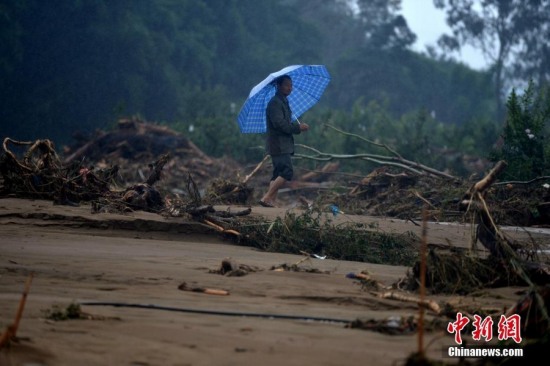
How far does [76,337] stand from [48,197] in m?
5.75

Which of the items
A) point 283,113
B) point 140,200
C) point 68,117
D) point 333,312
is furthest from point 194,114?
point 333,312

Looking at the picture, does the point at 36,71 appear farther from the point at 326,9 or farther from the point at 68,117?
the point at 326,9

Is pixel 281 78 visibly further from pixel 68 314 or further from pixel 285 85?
pixel 68 314

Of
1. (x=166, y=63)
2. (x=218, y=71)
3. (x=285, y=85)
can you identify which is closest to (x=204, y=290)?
(x=285, y=85)

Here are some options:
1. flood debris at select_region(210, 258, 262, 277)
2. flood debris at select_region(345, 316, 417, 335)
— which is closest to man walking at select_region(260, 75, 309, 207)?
flood debris at select_region(210, 258, 262, 277)

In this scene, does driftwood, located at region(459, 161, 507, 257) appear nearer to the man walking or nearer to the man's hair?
the man walking

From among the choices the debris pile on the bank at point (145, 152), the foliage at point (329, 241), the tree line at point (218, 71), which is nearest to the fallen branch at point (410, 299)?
the foliage at point (329, 241)

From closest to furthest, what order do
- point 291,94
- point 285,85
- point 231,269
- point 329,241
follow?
1. point 231,269
2. point 329,241
3. point 285,85
4. point 291,94

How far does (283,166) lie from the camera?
10984mm

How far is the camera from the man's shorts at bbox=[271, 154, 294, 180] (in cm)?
1096

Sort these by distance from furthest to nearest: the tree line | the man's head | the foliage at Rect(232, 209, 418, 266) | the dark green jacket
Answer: the tree line < the man's head < the dark green jacket < the foliage at Rect(232, 209, 418, 266)

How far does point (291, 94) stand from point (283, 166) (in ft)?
5.23

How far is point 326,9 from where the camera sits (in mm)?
55344

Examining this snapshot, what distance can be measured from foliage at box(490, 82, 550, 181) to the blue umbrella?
2735 mm
